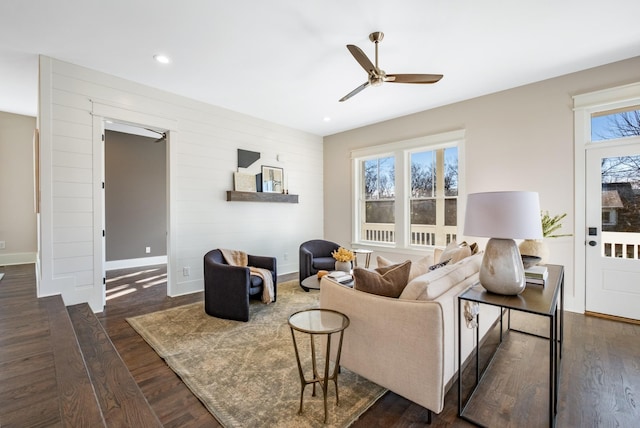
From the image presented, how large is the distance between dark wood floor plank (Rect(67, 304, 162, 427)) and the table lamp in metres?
2.13

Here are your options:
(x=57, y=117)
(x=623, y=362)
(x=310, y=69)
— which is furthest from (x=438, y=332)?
(x=57, y=117)

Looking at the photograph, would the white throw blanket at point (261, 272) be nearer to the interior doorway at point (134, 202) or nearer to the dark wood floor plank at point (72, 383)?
the dark wood floor plank at point (72, 383)

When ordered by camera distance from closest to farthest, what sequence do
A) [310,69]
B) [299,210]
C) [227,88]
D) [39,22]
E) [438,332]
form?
1. [438,332]
2. [39,22]
3. [310,69]
4. [227,88]
5. [299,210]

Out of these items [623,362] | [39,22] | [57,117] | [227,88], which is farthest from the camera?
[227,88]

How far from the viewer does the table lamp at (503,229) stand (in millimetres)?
1687

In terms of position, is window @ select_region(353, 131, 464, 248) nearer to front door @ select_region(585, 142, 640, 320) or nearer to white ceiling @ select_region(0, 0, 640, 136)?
white ceiling @ select_region(0, 0, 640, 136)

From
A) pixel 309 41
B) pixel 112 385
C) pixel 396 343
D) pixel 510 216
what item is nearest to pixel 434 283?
pixel 396 343

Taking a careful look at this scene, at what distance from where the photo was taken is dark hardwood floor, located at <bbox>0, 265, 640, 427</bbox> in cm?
162

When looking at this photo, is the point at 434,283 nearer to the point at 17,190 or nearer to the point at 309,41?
the point at 309,41

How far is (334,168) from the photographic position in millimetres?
6160

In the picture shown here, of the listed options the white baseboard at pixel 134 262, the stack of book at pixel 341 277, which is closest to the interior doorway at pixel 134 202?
the white baseboard at pixel 134 262

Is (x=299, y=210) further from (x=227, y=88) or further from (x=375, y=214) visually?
(x=227, y=88)

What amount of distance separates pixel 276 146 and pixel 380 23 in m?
3.20

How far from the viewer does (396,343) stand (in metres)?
1.70
